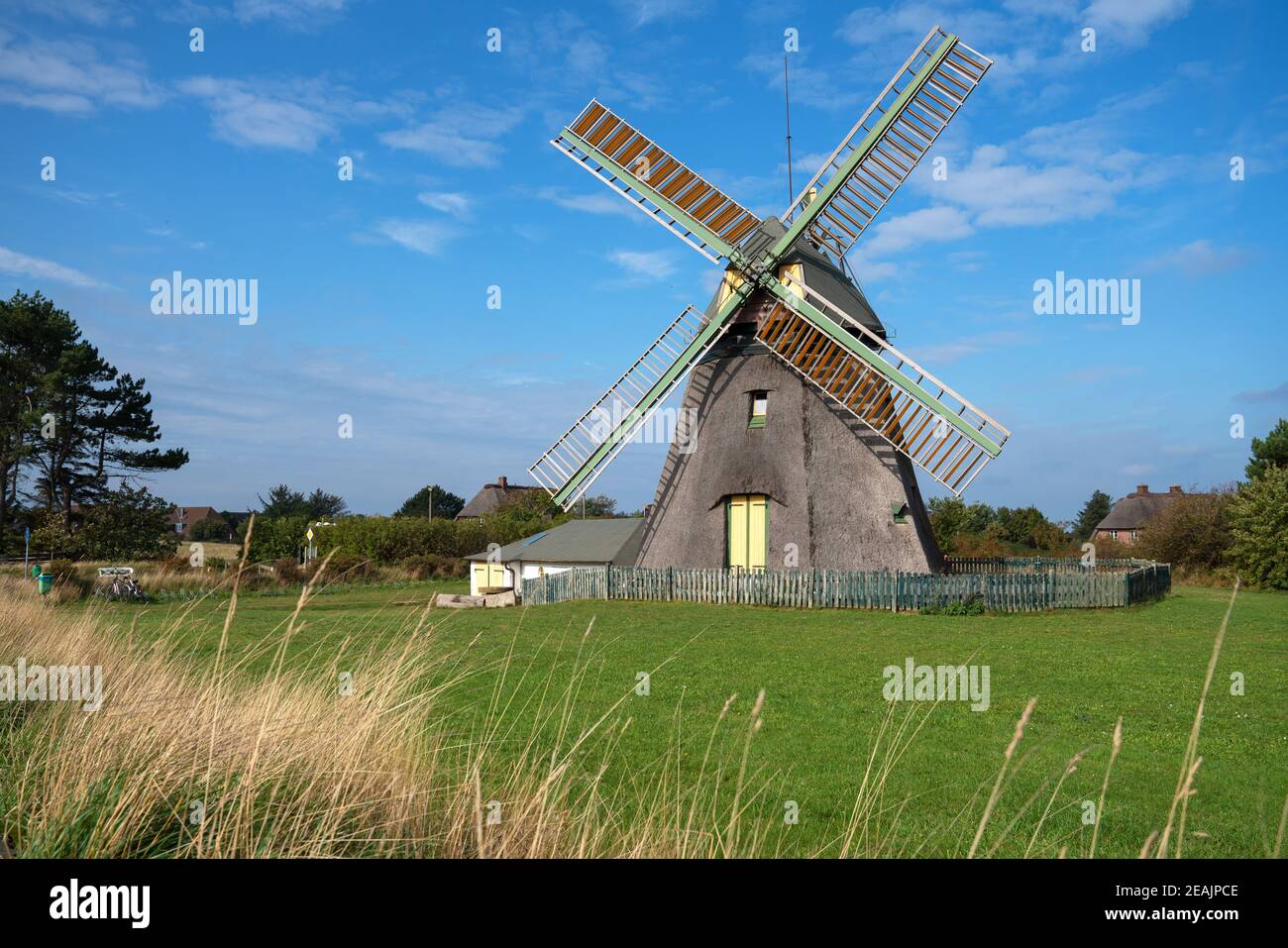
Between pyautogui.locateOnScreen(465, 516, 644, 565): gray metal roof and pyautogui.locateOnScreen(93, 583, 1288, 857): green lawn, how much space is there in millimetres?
10792

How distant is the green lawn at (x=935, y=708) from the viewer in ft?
18.1

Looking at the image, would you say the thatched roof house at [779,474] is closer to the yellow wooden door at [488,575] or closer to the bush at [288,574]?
the yellow wooden door at [488,575]

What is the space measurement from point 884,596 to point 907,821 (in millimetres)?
13931

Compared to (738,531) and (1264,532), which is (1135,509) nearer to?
(1264,532)

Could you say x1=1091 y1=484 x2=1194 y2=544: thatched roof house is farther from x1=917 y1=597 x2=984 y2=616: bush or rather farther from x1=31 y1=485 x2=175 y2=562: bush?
x1=31 y1=485 x2=175 y2=562: bush

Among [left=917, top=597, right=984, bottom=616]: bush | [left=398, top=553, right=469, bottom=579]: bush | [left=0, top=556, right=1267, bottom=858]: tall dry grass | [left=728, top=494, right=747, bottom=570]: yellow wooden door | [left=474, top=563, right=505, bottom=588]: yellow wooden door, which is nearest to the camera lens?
[left=0, top=556, right=1267, bottom=858]: tall dry grass

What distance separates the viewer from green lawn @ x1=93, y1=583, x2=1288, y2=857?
18.1 ft

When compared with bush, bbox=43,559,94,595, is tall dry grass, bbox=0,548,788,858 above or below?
above

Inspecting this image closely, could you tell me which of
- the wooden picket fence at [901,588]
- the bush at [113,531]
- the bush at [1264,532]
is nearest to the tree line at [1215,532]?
the bush at [1264,532]

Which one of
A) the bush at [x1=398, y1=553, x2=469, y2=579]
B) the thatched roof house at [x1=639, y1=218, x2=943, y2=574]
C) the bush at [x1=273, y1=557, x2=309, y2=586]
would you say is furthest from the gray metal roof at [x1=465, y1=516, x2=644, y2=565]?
the bush at [x1=398, y1=553, x2=469, y2=579]

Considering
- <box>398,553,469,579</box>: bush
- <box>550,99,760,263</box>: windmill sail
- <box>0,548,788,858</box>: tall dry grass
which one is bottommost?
<box>398,553,469,579</box>: bush
